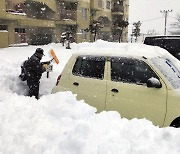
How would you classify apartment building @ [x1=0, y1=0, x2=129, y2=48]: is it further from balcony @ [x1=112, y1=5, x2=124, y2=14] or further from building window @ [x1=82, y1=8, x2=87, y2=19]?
balcony @ [x1=112, y1=5, x2=124, y2=14]

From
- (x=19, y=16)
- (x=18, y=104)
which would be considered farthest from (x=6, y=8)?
(x=18, y=104)

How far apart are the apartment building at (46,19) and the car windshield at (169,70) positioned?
65.8 feet

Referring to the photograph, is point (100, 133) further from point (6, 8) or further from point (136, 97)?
point (6, 8)

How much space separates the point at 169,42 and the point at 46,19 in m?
25.9

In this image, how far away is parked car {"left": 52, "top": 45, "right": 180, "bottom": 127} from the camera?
17.8ft

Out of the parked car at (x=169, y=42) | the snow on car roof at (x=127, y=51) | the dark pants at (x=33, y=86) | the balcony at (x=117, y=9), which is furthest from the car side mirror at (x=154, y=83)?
the balcony at (x=117, y=9)

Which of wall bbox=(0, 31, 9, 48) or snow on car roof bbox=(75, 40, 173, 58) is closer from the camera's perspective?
snow on car roof bbox=(75, 40, 173, 58)

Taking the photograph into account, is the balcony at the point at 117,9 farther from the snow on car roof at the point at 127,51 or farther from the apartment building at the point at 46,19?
the snow on car roof at the point at 127,51

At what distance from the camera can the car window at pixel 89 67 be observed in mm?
6203

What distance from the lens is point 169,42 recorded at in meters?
10.7

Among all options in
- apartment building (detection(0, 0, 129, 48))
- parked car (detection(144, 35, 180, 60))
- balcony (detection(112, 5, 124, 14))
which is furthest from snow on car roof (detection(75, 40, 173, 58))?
balcony (detection(112, 5, 124, 14))

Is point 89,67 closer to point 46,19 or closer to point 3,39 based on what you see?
point 3,39

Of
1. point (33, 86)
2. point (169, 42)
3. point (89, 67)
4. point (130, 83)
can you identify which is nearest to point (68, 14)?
point (169, 42)

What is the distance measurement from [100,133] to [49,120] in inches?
38.4
